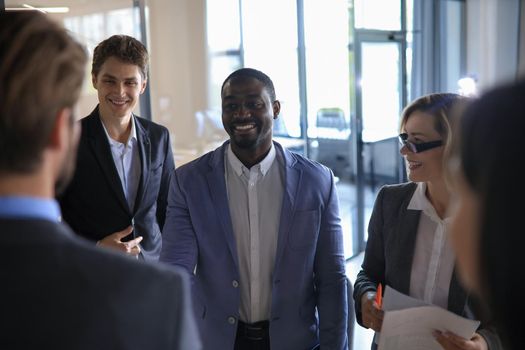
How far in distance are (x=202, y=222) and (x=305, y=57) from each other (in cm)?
359

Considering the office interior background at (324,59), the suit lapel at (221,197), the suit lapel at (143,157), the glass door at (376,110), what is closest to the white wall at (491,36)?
the office interior background at (324,59)

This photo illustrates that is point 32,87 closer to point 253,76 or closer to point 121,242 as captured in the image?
point 253,76

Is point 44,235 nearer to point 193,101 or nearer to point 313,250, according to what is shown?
point 313,250

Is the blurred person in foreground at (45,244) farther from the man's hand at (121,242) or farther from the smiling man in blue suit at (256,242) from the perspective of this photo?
the man's hand at (121,242)

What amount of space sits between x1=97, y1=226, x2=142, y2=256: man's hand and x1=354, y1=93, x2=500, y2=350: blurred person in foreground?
37.2 inches

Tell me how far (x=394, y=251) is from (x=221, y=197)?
2.03 feet

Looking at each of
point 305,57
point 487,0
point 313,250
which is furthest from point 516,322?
point 487,0

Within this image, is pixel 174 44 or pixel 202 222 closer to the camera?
pixel 202 222

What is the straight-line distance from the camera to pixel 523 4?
882 cm

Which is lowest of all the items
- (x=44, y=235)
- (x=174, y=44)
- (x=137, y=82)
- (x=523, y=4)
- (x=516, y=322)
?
(x=516, y=322)

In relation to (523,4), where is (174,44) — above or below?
below

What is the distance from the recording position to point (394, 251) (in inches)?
73.0

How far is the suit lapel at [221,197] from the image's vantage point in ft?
6.06

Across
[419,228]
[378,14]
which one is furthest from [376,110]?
[419,228]
